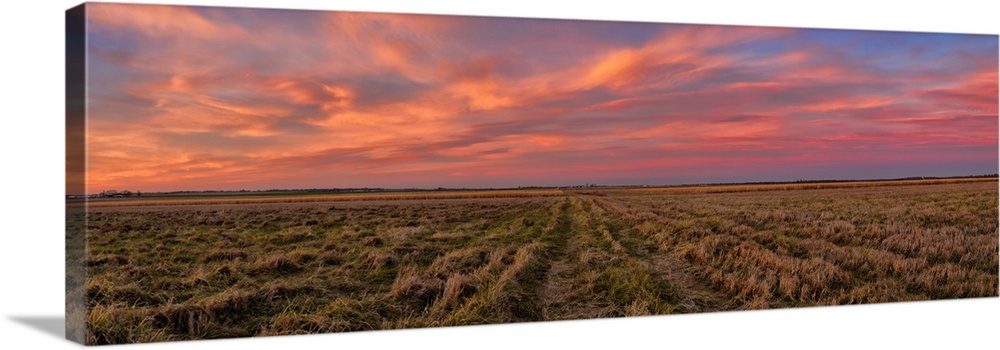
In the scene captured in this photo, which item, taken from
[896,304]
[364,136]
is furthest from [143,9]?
[896,304]

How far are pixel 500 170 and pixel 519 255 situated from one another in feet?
3.48

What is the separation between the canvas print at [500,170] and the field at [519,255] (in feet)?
0.10

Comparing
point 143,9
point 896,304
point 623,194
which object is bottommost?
Result: point 896,304

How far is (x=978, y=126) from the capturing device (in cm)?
1311

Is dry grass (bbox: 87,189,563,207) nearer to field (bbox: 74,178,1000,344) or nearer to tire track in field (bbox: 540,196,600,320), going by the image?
field (bbox: 74,178,1000,344)

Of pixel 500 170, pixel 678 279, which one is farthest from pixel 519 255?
pixel 678 279

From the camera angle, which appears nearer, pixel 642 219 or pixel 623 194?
pixel 623 194

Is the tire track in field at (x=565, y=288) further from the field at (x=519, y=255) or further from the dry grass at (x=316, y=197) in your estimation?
the dry grass at (x=316, y=197)

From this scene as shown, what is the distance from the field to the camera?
30.2ft

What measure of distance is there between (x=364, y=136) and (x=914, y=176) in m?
7.84

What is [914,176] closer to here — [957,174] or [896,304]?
[957,174]

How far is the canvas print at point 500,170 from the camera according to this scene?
9188 millimetres

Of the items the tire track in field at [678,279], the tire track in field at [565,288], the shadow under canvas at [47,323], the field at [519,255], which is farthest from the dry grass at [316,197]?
the shadow under canvas at [47,323]

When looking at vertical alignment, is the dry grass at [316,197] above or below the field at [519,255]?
above
